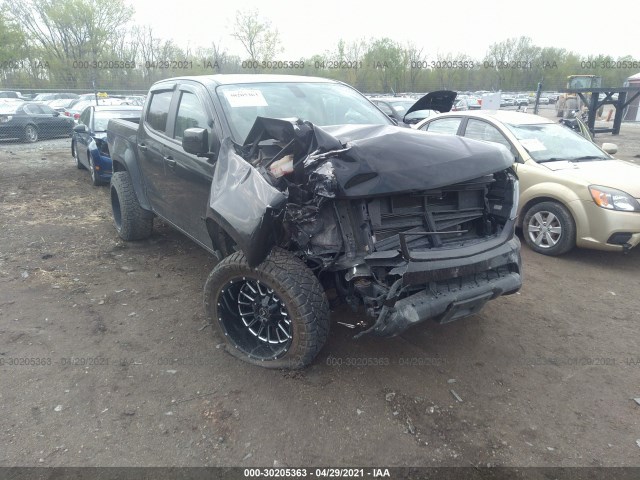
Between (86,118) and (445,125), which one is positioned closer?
(445,125)

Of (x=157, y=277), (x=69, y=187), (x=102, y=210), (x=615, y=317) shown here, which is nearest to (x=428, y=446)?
(x=615, y=317)

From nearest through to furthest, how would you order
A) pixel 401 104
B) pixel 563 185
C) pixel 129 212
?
pixel 563 185 < pixel 129 212 < pixel 401 104

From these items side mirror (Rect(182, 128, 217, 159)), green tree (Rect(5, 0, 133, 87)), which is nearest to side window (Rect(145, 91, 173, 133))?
side mirror (Rect(182, 128, 217, 159))

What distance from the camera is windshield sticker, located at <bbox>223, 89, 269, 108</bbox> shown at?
12.2ft

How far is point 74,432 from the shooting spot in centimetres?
262

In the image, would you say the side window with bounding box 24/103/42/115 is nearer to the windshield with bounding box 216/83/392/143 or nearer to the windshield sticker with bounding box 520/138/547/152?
the windshield with bounding box 216/83/392/143

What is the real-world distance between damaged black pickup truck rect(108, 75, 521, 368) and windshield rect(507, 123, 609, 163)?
8.87 feet

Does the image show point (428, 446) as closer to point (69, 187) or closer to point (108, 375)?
point (108, 375)

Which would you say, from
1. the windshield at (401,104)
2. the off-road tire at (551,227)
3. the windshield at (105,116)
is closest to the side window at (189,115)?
the off-road tire at (551,227)

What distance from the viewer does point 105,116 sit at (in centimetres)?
912

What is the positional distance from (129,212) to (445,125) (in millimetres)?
4386

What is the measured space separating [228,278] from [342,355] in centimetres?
101

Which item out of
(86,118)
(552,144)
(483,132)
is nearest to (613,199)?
(552,144)

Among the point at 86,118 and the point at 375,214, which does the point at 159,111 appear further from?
the point at 86,118
